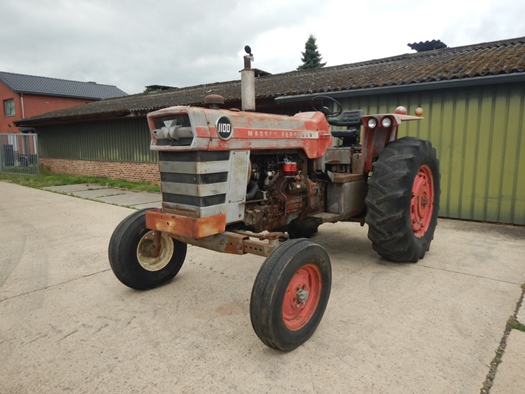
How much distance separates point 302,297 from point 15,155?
18.5 m

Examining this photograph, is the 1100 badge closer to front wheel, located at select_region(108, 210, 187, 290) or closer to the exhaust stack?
the exhaust stack

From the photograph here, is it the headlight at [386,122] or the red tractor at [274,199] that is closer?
the red tractor at [274,199]

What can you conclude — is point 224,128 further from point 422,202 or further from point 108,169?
point 108,169

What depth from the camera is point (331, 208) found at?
3963 mm

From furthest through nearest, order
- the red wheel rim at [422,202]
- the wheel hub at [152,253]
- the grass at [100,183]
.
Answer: the grass at [100,183], the red wheel rim at [422,202], the wheel hub at [152,253]

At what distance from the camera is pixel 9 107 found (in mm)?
27062

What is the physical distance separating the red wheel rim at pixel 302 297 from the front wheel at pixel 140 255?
1.38 m

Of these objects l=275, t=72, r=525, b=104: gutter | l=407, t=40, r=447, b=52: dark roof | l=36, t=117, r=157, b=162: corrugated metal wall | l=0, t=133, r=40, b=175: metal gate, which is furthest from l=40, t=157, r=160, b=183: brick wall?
l=407, t=40, r=447, b=52: dark roof

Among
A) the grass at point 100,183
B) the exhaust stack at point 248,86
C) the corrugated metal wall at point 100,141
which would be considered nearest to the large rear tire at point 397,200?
the exhaust stack at point 248,86

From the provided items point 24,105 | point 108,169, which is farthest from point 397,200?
point 24,105

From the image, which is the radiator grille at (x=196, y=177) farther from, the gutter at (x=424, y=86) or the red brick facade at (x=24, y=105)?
the red brick facade at (x=24, y=105)

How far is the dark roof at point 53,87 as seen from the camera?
26.6 m

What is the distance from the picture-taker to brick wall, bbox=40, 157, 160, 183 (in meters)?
11.9

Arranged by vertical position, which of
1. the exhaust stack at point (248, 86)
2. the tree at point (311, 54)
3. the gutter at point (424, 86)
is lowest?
the exhaust stack at point (248, 86)
